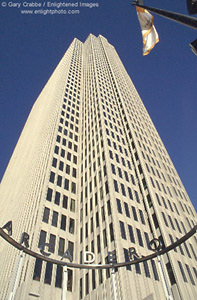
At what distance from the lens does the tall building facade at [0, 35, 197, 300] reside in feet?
104

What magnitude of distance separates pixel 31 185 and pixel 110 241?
2128 cm

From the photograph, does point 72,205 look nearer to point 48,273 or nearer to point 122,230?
point 122,230

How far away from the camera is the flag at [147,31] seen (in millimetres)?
11977

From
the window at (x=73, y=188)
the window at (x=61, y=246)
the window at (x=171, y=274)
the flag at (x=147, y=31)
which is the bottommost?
the window at (x=171, y=274)

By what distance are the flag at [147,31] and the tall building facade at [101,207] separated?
16.8m

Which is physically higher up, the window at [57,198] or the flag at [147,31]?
the window at [57,198]

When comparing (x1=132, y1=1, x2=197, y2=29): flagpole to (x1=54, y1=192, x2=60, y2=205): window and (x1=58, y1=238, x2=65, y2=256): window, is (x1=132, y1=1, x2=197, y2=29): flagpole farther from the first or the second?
(x1=54, y1=192, x2=60, y2=205): window

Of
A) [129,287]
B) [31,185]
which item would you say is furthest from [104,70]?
[129,287]

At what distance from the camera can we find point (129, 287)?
29.0m

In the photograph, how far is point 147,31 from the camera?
12.2 meters

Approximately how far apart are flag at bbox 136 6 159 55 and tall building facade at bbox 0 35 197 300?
55.3 ft

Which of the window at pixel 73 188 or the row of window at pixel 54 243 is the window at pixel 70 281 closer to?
the row of window at pixel 54 243

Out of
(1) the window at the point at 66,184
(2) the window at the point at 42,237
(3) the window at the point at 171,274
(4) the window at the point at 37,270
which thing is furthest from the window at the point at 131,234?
(1) the window at the point at 66,184

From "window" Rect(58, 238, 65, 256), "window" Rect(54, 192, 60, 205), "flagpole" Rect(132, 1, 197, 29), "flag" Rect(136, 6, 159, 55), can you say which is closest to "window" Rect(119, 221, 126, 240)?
"window" Rect(58, 238, 65, 256)
